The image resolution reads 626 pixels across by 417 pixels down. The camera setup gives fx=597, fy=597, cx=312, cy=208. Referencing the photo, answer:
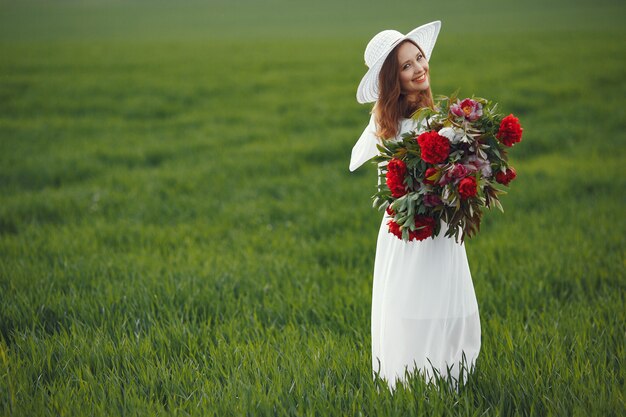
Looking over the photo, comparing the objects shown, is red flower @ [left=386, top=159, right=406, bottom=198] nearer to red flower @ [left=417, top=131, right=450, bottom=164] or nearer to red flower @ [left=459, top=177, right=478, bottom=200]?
red flower @ [left=417, top=131, right=450, bottom=164]

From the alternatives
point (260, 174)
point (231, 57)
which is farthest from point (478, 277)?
point (231, 57)

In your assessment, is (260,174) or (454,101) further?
(260,174)

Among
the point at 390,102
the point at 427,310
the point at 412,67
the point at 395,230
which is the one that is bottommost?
the point at 427,310

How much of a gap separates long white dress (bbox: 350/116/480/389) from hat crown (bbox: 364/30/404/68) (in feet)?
1.10

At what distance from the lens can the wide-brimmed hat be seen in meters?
2.78

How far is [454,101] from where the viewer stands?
8.64 feet

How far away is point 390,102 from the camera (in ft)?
9.21

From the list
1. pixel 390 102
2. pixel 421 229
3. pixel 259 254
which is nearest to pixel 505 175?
pixel 421 229

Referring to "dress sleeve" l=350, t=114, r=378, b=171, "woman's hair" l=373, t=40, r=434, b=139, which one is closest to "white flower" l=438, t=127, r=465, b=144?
"woman's hair" l=373, t=40, r=434, b=139

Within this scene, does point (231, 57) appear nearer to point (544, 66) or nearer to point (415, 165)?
point (544, 66)

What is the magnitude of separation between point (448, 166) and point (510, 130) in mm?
307

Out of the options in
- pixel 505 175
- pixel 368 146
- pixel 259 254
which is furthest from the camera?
pixel 259 254

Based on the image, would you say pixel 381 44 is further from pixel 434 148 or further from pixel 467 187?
pixel 467 187

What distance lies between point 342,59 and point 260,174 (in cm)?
1100
